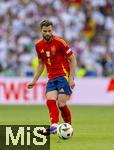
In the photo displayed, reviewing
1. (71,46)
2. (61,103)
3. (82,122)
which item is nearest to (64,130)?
(61,103)

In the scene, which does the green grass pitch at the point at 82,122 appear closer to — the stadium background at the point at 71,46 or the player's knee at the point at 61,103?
the stadium background at the point at 71,46

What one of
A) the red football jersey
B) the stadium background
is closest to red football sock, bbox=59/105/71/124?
the red football jersey

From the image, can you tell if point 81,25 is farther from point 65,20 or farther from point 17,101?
point 17,101

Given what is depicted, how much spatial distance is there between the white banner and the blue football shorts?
11957mm

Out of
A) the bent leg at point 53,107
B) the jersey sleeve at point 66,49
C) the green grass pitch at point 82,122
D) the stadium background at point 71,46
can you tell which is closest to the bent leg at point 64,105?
the bent leg at point 53,107

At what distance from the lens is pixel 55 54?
506 inches

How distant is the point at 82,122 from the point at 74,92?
7645 millimetres

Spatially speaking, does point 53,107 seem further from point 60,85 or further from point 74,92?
point 74,92

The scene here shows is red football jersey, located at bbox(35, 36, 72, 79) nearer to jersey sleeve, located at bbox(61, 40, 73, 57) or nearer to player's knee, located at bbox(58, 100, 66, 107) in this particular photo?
jersey sleeve, located at bbox(61, 40, 73, 57)

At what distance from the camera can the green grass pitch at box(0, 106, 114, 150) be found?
11.8 metres

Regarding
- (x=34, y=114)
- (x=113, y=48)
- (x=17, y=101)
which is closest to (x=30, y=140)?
(x=34, y=114)

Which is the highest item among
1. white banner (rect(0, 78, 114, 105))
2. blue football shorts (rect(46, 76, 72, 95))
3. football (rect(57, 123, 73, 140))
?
blue football shorts (rect(46, 76, 72, 95))

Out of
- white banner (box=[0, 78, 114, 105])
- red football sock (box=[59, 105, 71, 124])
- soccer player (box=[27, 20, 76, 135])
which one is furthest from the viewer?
white banner (box=[0, 78, 114, 105])

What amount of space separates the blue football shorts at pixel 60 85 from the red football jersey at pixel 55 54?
76mm
